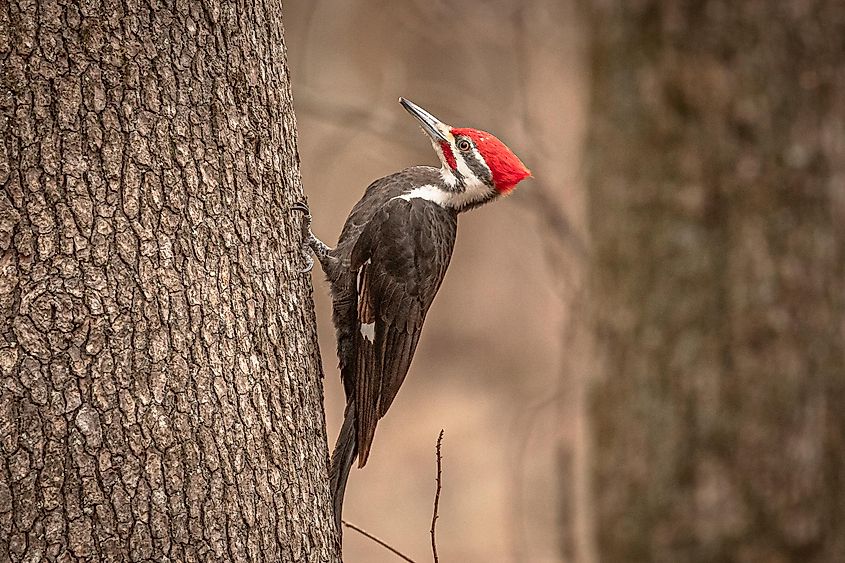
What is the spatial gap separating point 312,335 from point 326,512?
371mm

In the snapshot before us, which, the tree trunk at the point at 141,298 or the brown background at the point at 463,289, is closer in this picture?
the tree trunk at the point at 141,298

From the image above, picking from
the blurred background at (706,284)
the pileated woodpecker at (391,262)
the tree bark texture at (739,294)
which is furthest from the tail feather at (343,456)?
the tree bark texture at (739,294)

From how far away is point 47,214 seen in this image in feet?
5.70

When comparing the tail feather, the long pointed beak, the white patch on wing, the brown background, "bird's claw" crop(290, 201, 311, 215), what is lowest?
the tail feather

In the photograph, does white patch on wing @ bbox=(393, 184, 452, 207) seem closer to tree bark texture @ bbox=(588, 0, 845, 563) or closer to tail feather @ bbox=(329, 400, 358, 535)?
tail feather @ bbox=(329, 400, 358, 535)

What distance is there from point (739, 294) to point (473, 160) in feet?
4.06

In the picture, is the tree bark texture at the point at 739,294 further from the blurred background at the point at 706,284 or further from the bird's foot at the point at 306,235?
the bird's foot at the point at 306,235

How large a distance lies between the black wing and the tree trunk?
732 millimetres

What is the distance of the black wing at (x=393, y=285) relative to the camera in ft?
9.07

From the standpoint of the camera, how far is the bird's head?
122 inches

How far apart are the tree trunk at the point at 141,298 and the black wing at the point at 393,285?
28.8 inches

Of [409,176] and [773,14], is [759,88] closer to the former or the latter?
[773,14]

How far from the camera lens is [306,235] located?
268 cm

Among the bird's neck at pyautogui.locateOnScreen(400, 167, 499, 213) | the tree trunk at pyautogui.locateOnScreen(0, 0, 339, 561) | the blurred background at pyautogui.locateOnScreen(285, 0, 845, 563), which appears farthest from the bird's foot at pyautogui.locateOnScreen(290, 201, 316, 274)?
the blurred background at pyautogui.locateOnScreen(285, 0, 845, 563)
